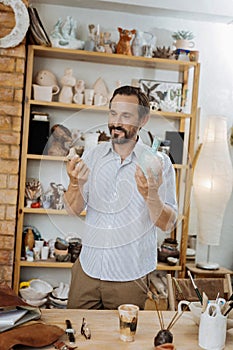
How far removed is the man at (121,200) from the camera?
1.97 meters

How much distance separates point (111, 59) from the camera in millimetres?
3746

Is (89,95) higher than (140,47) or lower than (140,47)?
lower

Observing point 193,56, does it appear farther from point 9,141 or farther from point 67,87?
point 9,141

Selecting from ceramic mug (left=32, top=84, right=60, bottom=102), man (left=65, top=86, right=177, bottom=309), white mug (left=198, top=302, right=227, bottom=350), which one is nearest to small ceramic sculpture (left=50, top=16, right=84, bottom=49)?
ceramic mug (left=32, top=84, right=60, bottom=102)

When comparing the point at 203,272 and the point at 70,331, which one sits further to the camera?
the point at 203,272

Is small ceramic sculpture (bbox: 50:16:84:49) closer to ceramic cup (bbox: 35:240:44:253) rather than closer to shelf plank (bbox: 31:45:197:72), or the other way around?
shelf plank (bbox: 31:45:197:72)

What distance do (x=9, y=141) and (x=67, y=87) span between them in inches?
22.5

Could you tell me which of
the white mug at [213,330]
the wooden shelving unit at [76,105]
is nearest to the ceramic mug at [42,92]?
the wooden shelving unit at [76,105]

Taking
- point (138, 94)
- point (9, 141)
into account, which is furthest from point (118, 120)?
point (9, 141)

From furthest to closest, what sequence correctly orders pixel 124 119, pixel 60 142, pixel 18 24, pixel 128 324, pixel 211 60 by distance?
1. pixel 211 60
2. pixel 18 24
3. pixel 60 142
4. pixel 124 119
5. pixel 128 324

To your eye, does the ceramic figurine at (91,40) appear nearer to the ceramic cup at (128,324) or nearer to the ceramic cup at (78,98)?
the ceramic cup at (78,98)

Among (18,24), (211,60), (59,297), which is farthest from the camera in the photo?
(211,60)

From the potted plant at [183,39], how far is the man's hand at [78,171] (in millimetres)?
2119

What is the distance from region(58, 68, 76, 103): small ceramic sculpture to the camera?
366 cm
